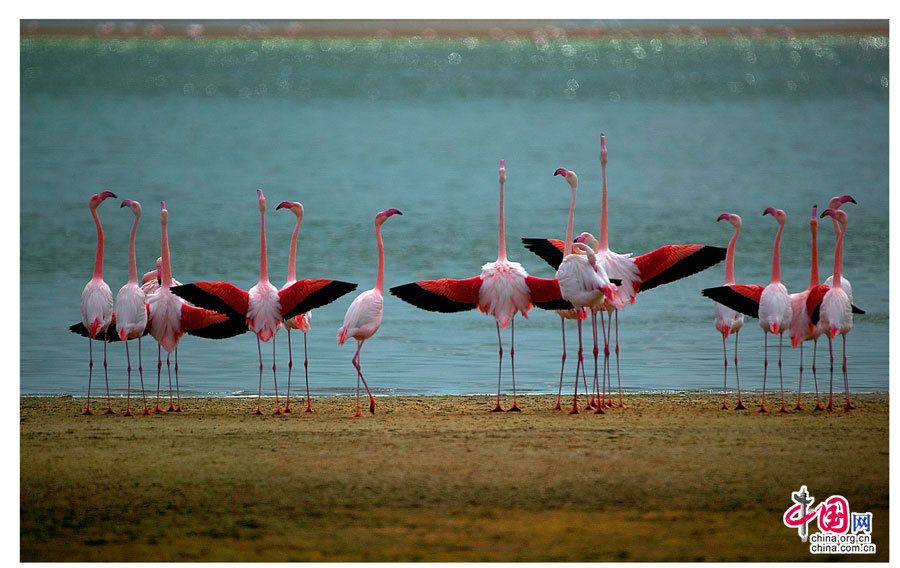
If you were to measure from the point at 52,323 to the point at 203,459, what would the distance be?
522 centimetres

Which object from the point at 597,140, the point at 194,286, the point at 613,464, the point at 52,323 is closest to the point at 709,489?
the point at 613,464

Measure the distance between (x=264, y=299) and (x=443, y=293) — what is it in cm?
121

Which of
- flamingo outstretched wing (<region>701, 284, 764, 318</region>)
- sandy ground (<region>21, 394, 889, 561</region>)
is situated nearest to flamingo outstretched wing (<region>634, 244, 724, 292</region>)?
flamingo outstretched wing (<region>701, 284, 764, 318</region>)

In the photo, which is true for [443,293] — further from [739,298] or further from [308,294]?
[739,298]

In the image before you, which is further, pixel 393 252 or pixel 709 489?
pixel 393 252

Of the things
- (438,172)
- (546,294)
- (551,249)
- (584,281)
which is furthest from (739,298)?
(438,172)

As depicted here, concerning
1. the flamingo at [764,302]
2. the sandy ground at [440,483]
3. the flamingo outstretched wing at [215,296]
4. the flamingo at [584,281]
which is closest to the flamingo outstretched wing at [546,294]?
the flamingo at [584,281]

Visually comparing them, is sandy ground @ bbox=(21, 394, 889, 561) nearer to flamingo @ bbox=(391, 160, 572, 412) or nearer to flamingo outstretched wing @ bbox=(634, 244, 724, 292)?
flamingo @ bbox=(391, 160, 572, 412)

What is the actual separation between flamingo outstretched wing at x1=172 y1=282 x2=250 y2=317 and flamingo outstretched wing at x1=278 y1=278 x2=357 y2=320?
28 centimetres

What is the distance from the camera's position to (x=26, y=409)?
10.0m

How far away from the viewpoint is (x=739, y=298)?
9766mm

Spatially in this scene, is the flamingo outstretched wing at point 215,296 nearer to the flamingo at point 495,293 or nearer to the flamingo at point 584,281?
the flamingo at point 495,293

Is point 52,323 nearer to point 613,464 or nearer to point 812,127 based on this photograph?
point 613,464

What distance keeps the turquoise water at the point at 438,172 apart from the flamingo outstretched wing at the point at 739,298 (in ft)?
4.87
